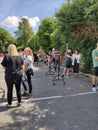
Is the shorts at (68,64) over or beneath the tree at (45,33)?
beneath

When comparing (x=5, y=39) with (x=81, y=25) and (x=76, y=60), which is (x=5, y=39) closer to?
(x=81, y=25)

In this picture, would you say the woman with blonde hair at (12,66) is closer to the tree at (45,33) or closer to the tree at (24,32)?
the tree at (45,33)

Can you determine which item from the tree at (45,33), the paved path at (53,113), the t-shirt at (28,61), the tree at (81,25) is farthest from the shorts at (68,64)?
the tree at (45,33)

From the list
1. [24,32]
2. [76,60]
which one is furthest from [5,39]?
[76,60]

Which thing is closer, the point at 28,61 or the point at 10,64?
the point at 10,64

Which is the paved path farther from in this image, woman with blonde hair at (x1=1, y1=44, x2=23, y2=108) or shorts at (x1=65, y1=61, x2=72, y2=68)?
shorts at (x1=65, y1=61, x2=72, y2=68)

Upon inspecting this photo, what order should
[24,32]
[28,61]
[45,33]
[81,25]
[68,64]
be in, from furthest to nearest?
1. [24,32]
2. [45,33]
3. [81,25]
4. [68,64]
5. [28,61]

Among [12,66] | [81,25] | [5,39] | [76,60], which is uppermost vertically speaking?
[5,39]

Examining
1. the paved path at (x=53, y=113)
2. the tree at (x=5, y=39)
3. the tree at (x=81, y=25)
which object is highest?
the tree at (x=5, y=39)

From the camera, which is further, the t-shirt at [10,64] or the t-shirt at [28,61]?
the t-shirt at [28,61]

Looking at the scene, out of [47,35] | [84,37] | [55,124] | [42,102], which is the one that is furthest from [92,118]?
[47,35]

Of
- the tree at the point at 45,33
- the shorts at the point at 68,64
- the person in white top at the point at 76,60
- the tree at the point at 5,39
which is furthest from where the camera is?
the tree at the point at 5,39

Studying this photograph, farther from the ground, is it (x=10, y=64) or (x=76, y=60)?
(x=76, y=60)

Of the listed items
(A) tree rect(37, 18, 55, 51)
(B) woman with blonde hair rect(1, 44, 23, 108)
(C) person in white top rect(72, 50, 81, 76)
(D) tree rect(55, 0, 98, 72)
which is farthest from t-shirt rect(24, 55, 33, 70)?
(A) tree rect(37, 18, 55, 51)
